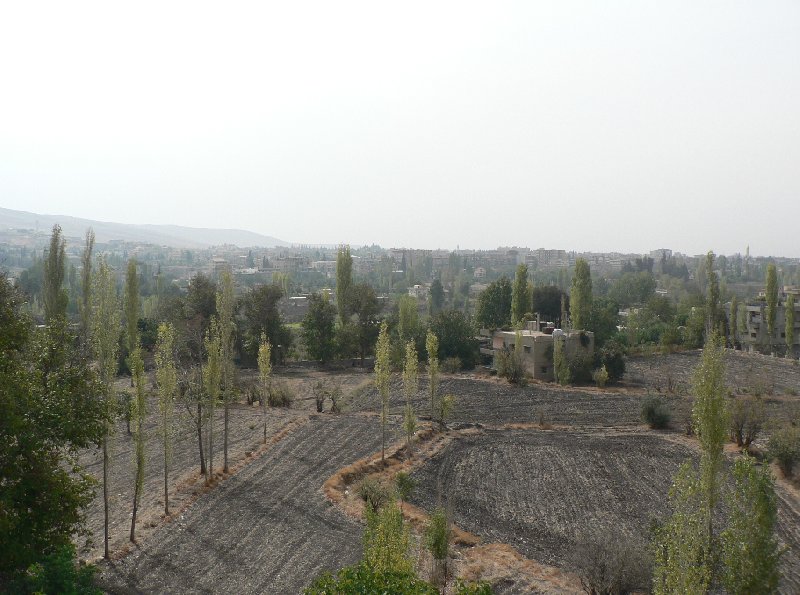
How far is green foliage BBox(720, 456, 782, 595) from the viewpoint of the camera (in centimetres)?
810

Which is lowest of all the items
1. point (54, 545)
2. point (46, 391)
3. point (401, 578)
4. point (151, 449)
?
point (151, 449)

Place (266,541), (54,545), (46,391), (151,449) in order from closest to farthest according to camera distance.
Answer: (54,545) → (46,391) → (266,541) → (151,449)

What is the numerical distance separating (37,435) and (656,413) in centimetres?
2138

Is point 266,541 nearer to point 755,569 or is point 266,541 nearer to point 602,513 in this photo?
point 602,513

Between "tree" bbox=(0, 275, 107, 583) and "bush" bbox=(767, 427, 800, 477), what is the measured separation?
1784cm

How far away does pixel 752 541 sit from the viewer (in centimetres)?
817

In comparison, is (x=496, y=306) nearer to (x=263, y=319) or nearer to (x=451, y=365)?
(x=451, y=365)

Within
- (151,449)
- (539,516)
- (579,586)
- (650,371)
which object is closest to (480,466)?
(539,516)

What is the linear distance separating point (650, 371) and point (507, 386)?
10.9 m

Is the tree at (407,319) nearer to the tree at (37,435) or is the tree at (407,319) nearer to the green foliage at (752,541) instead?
the tree at (37,435)

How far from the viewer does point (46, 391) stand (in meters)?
10.6

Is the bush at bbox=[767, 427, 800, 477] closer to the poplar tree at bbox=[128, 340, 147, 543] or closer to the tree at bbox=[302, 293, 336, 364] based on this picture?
the poplar tree at bbox=[128, 340, 147, 543]

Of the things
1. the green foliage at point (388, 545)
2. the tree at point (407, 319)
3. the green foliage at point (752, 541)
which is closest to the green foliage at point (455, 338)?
the tree at point (407, 319)

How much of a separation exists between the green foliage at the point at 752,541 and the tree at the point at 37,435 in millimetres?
9233
